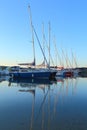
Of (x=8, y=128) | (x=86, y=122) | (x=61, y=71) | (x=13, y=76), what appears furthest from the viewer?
(x=61, y=71)

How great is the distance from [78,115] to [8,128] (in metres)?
5.83

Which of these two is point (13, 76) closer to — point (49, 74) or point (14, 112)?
point (49, 74)

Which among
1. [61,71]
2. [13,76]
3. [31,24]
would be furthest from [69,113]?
[61,71]

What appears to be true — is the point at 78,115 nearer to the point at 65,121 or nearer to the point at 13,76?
the point at 65,121

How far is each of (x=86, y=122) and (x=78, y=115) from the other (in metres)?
2.58

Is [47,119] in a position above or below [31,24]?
below

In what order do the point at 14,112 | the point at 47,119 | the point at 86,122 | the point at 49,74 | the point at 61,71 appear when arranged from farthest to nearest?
the point at 61,71
the point at 49,74
the point at 14,112
the point at 47,119
the point at 86,122

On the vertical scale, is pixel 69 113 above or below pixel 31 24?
below

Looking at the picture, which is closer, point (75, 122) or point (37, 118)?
point (75, 122)

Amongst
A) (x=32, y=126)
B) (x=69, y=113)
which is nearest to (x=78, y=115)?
(x=69, y=113)

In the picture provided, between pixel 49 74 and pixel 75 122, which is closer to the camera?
pixel 75 122

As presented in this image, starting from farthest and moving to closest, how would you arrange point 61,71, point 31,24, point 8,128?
1. point 61,71
2. point 31,24
3. point 8,128

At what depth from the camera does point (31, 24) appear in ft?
229

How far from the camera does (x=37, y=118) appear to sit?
18047 millimetres
